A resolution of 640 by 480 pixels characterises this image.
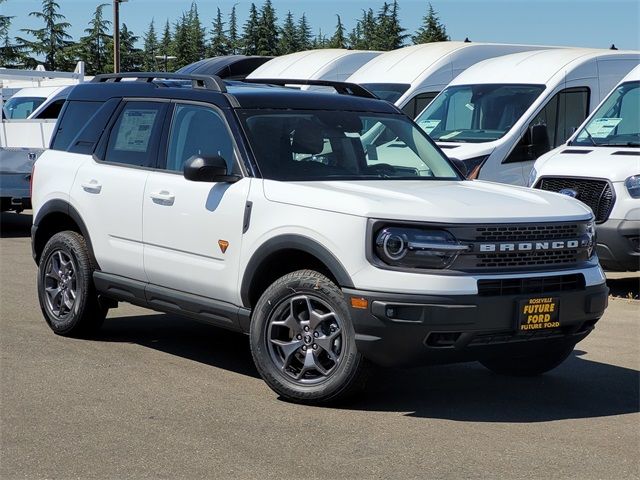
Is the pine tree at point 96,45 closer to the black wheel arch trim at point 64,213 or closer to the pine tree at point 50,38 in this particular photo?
the pine tree at point 50,38

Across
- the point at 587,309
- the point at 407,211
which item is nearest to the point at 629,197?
the point at 587,309

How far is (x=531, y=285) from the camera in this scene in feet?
20.7

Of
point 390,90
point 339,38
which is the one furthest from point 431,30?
point 390,90

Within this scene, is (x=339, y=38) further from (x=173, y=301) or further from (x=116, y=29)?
(x=173, y=301)

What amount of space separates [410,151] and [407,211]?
176 centimetres

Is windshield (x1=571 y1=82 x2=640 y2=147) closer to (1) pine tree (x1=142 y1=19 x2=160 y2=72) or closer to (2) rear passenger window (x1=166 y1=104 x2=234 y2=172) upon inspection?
(2) rear passenger window (x1=166 y1=104 x2=234 y2=172)

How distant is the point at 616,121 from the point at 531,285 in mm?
6531

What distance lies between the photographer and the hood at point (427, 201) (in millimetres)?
6191

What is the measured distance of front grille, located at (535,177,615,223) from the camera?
11227mm

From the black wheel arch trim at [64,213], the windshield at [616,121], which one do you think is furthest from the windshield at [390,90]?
the black wheel arch trim at [64,213]

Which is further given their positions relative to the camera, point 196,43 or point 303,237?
point 196,43

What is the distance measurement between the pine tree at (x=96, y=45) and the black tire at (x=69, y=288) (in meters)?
51.0

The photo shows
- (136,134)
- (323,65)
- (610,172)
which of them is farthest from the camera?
(323,65)

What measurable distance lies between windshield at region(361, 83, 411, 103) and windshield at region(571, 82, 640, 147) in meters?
5.73
